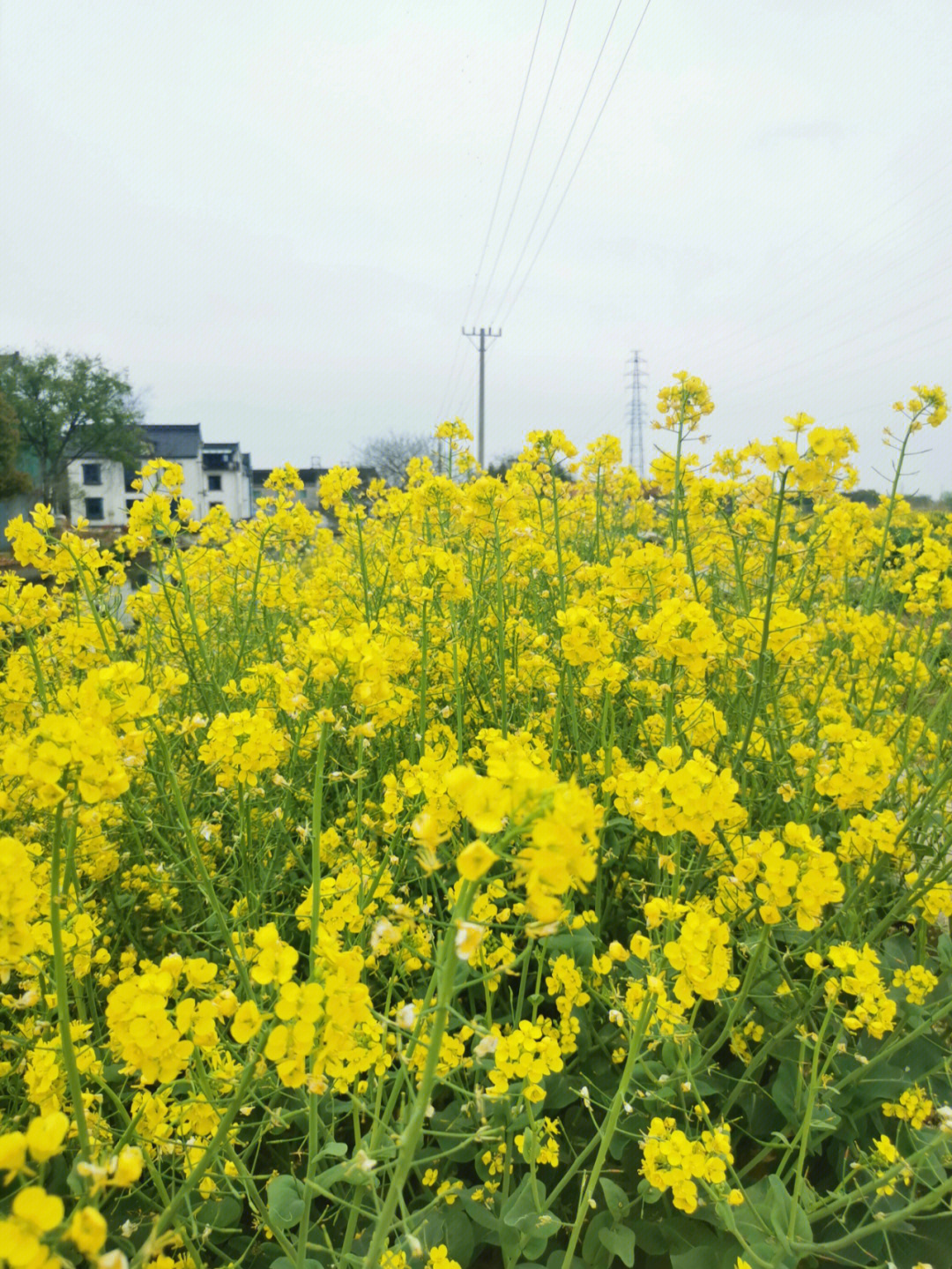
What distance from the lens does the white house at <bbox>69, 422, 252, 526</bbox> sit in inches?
1988

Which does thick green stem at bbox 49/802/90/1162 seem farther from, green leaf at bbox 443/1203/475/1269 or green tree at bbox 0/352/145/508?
green tree at bbox 0/352/145/508

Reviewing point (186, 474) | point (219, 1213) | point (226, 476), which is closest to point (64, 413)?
point (186, 474)

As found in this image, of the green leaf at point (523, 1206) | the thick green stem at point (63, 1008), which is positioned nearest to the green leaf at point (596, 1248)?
the green leaf at point (523, 1206)

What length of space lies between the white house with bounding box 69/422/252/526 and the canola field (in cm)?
4910

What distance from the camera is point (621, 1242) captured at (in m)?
1.55

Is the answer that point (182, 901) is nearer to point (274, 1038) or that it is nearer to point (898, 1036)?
point (274, 1038)

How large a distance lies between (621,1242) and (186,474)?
56359 millimetres

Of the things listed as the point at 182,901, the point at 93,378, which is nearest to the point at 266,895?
the point at 182,901

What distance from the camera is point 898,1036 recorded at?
6.71 ft

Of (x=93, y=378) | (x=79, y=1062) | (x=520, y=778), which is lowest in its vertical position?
(x=79, y=1062)

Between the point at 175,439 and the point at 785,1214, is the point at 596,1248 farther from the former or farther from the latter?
the point at 175,439

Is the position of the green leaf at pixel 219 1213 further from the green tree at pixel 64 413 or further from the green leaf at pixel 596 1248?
the green tree at pixel 64 413

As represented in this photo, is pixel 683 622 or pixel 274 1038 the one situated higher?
pixel 683 622

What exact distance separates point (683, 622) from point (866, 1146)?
148cm
